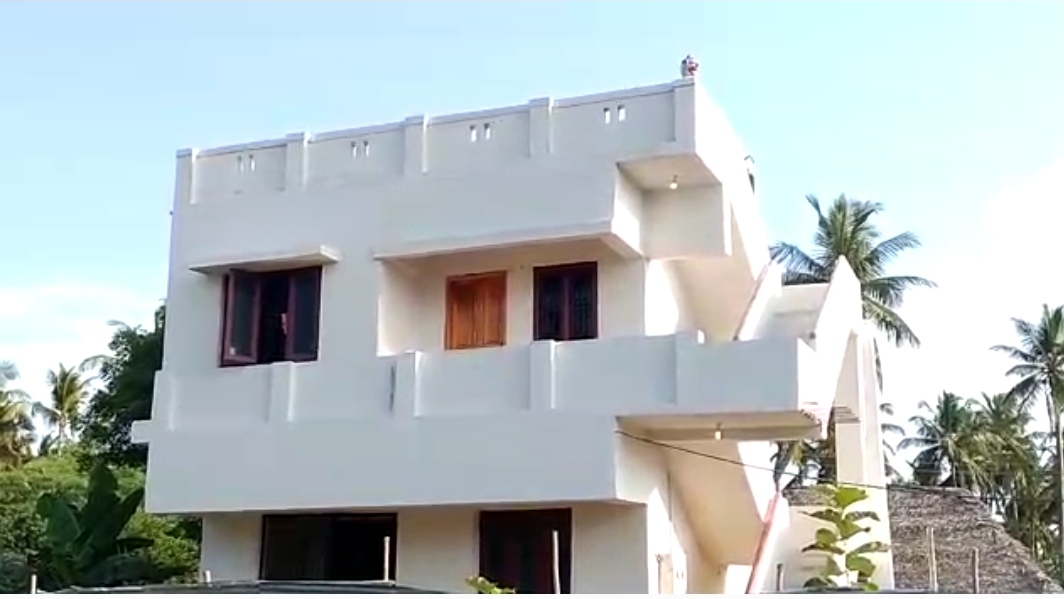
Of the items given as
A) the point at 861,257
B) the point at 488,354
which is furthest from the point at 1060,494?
the point at 488,354

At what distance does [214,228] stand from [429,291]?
8.02 feet

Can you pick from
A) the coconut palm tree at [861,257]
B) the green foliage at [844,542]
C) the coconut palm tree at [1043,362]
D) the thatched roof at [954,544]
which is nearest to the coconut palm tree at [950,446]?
the coconut palm tree at [1043,362]

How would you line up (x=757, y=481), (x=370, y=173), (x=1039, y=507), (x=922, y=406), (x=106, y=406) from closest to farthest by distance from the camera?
(x=370, y=173) → (x=757, y=481) → (x=106, y=406) → (x=1039, y=507) → (x=922, y=406)

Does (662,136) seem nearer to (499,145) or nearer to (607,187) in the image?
(607,187)

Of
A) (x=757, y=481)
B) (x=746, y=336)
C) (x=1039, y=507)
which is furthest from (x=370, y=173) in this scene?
(x=1039, y=507)

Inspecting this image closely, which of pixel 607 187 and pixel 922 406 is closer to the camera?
pixel 607 187

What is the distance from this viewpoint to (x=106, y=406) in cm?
2042

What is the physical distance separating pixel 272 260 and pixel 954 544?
38.5 ft

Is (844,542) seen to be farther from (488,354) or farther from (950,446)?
(950,446)

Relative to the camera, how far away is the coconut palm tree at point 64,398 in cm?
3809

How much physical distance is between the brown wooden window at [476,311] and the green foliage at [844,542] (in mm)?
4021

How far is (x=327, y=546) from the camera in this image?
12953 millimetres

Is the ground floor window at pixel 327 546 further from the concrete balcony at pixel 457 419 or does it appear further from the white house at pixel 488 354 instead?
the concrete balcony at pixel 457 419

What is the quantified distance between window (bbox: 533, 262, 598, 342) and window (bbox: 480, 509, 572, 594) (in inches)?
69.9
